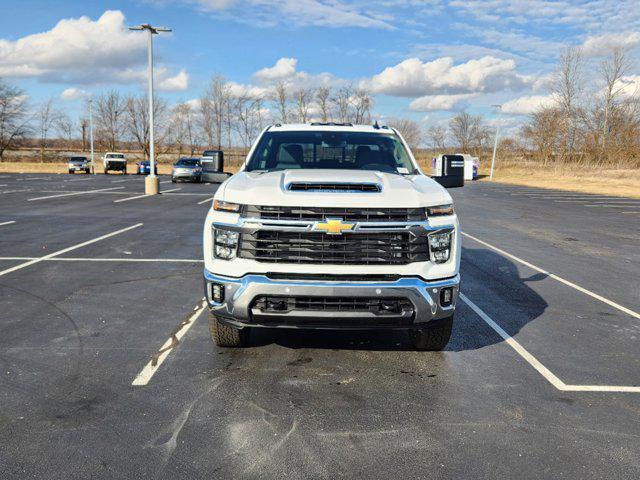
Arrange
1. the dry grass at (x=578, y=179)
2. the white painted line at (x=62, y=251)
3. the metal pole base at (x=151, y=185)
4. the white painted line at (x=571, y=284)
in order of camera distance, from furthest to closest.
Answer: the dry grass at (x=578, y=179), the metal pole base at (x=151, y=185), the white painted line at (x=62, y=251), the white painted line at (x=571, y=284)

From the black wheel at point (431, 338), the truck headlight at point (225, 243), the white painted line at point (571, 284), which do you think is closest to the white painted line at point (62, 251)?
the truck headlight at point (225, 243)

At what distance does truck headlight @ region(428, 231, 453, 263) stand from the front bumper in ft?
0.60

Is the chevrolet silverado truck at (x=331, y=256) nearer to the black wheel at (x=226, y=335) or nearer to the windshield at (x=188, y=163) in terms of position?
the black wheel at (x=226, y=335)

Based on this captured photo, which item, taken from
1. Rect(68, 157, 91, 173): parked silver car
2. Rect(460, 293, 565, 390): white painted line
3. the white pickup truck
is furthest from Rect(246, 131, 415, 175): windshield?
the white pickup truck

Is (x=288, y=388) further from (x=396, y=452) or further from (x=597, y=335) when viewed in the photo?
(x=597, y=335)

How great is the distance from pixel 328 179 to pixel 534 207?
19194 millimetres

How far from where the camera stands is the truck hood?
3818mm

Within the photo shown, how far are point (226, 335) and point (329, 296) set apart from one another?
4.28 feet

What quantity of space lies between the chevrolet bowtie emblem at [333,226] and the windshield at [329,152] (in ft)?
5.35

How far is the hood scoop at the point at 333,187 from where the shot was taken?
398 cm

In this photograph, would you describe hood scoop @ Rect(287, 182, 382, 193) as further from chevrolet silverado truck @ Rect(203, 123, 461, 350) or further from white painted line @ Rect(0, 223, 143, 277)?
white painted line @ Rect(0, 223, 143, 277)

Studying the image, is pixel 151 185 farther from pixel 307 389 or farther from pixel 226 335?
pixel 307 389

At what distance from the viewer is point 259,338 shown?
5020 millimetres

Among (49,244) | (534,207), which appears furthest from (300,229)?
(534,207)
